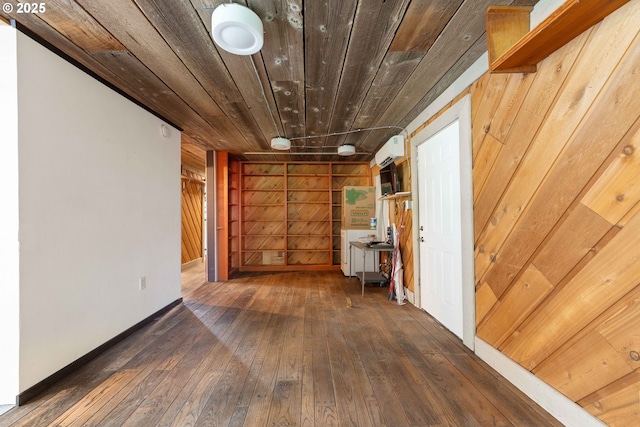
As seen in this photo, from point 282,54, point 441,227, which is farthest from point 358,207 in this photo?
point 282,54

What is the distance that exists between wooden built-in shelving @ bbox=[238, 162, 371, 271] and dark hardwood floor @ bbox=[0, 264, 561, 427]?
2.72m

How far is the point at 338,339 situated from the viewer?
2369 millimetres

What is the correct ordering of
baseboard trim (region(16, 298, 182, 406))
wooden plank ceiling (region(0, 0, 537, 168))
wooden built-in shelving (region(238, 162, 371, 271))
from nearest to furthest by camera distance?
wooden plank ceiling (region(0, 0, 537, 168))
baseboard trim (region(16, 298, 182, 406))
wooden built-in shelving (region(238, 162, 371, 271))

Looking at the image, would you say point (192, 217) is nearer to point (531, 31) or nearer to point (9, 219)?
point (9, 219)

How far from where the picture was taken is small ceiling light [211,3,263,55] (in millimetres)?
1377

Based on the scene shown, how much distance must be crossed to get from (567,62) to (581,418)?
1804mm

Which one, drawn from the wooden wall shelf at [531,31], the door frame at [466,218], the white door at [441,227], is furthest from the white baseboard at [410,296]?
the wooden wall shelf at [531,31]

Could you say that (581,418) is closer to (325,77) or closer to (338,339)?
(338,339)

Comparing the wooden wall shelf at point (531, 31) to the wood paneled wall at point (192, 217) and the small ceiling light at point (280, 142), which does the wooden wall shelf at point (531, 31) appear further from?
the wood paneled wall at point (192, 217)

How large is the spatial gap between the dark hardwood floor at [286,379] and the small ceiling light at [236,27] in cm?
218

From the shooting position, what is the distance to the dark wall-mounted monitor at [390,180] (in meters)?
3.58

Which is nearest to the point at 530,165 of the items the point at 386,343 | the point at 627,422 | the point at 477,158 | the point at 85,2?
the point at 477,158

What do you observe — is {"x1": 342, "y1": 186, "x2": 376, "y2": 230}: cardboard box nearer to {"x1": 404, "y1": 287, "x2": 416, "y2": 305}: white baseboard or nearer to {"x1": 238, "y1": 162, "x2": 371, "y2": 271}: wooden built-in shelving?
Answer: {"x1": 238, "y1": 162, "x2": 371, "y2": 271}: wooden built-in shelving

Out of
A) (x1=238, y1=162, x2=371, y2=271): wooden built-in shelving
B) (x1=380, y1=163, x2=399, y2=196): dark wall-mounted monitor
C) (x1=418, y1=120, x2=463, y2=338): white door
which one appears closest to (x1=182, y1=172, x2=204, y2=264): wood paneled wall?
(x1=238, y1=162, x2=371, y2=271): wooden built-in shelving
